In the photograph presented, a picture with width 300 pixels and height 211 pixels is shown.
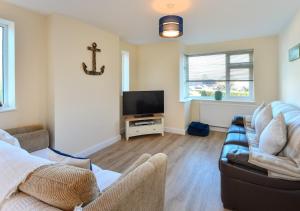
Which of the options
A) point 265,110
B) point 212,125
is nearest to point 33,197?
point 265,110

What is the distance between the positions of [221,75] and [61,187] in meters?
4.60

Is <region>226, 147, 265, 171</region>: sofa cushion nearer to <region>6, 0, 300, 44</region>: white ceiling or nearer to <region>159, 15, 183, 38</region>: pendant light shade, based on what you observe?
<region>159, 15, 183, 38</region>: pendant light shade

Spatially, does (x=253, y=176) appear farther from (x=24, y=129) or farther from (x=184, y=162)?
(x=24, y=129)

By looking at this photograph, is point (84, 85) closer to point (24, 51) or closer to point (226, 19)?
point (24, 51)

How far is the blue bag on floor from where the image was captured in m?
4.52

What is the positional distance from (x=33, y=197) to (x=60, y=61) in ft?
7.80

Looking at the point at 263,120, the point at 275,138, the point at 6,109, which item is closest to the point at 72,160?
the point at 6,109

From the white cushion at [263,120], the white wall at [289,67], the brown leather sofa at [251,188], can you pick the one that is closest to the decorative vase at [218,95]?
the white wall at [289,67]

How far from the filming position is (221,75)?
473 centimetres

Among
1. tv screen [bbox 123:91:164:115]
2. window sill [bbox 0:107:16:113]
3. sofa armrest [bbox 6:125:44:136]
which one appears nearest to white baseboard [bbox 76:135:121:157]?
tv screen [bbox 123:91:164:115]

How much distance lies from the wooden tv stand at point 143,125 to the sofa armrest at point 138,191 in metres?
2.88

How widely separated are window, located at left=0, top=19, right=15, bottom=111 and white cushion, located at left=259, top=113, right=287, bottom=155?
10.1 feet

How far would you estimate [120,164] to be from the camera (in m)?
3.01

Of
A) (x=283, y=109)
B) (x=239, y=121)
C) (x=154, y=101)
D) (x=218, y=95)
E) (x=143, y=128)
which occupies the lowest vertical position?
(x=143, y=128)
